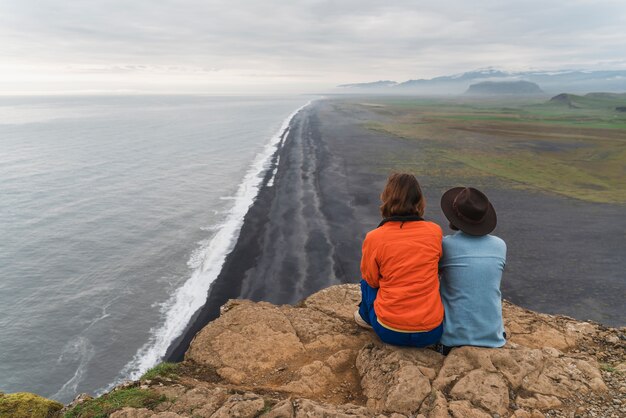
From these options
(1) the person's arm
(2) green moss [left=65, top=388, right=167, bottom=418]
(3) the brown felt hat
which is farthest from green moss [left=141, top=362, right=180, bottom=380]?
(3) the brown felt hat

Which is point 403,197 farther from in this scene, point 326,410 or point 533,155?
point 533,155

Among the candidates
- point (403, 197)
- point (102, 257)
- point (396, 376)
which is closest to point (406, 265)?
point (403, 197)

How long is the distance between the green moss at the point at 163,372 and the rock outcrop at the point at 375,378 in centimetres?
8

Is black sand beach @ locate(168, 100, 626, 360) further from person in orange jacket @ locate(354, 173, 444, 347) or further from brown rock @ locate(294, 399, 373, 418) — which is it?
person in orange jacket @ locate(354, 173, 444, 347)

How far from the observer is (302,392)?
5219mm

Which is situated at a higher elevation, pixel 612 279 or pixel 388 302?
pixel 388 302

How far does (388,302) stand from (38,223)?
2969 centimetres

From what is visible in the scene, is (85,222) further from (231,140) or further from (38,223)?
(231,140)

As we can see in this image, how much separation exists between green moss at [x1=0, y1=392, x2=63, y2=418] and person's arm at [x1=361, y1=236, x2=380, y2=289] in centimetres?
467

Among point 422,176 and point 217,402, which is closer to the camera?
point 217,402

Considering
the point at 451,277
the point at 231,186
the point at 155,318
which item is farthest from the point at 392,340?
the point at 231,186

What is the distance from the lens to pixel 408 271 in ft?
14.9

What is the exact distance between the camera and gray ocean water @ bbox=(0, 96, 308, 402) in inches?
547

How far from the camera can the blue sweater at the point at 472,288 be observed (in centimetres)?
466
